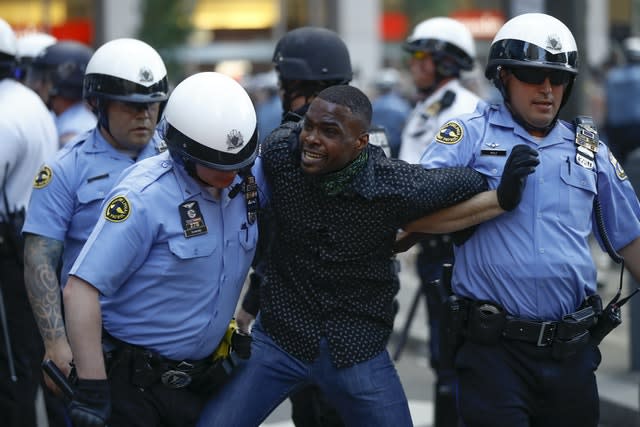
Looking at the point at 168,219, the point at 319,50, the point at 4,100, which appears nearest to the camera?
the point at 168,219

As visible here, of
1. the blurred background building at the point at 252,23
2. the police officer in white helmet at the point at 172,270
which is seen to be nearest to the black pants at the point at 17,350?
the police officer in white helmet at the point at 172,270

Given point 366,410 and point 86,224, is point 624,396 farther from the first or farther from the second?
point 86,224

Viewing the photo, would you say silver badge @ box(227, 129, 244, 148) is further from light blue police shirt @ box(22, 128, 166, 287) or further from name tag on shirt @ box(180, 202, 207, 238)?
light blue police shirt @ box(22, 128, 166, 287)

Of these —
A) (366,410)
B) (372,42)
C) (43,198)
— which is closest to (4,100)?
(43,198)

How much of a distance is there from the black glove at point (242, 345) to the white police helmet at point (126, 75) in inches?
45.2

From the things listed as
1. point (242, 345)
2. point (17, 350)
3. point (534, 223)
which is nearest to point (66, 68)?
point (17, 350)

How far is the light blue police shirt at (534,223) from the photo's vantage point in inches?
163

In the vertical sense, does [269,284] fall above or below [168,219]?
below

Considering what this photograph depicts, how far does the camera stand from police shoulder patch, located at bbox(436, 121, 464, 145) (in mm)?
4266

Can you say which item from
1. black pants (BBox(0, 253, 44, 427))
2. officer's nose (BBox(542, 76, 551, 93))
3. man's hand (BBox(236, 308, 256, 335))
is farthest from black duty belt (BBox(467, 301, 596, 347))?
black pants (BBox(0, 253, 44, 427))

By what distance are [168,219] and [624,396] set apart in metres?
3.71

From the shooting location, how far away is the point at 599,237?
173 inches

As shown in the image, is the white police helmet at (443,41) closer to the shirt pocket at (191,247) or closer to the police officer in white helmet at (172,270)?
the police officer in white helmet at (172,270)

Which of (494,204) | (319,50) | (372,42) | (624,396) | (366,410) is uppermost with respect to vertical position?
(319,50)
